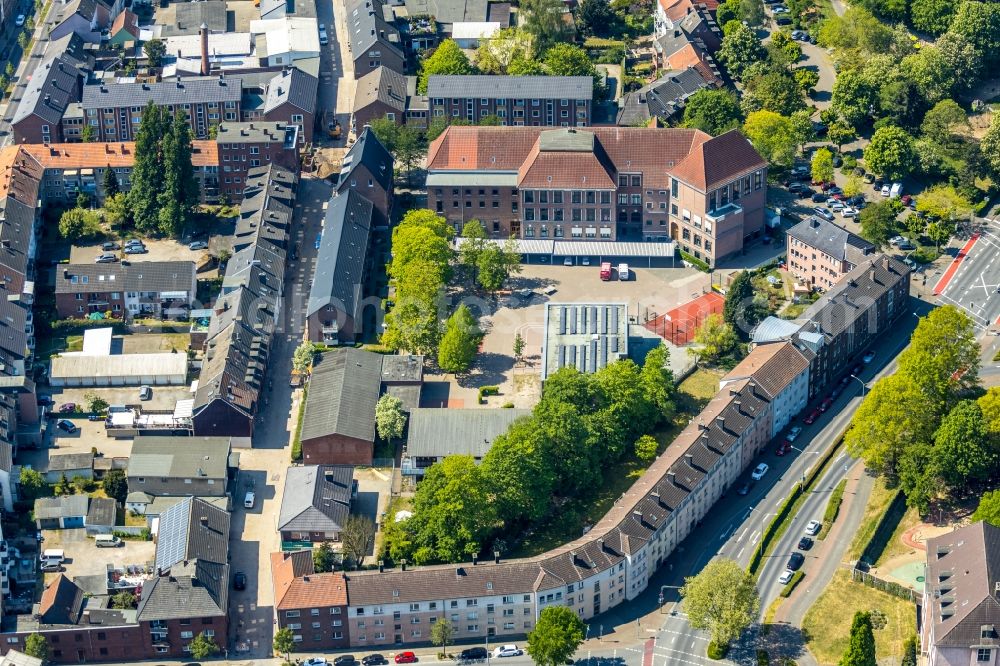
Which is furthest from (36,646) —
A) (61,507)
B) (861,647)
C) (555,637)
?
(861,647)

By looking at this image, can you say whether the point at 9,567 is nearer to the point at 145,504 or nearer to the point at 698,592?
the point at 145,504

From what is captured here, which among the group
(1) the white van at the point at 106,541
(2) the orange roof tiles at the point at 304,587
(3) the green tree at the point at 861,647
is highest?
(3) the green tree at the point at 861,647

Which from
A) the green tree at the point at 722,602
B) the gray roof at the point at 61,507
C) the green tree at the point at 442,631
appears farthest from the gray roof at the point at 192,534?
the green tree at the point at 722,602

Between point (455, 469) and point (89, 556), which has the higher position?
point (455, 469)

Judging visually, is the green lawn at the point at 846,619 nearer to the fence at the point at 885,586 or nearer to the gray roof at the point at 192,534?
the fence at the point at 885,586

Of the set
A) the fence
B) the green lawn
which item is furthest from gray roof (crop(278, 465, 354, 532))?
the fence

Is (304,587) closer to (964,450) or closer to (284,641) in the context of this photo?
(284,641)

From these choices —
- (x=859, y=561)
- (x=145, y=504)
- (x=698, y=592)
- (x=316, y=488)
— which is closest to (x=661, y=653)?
(x=698, y=592)
